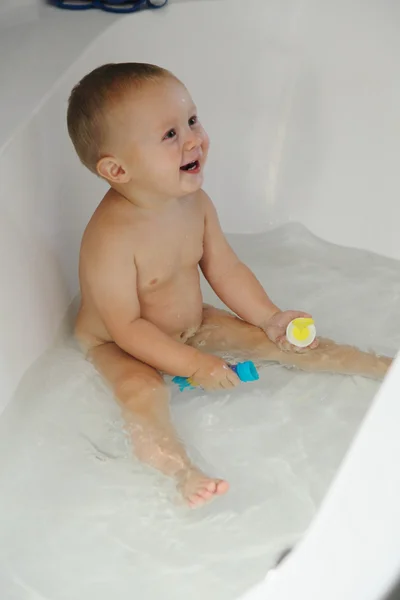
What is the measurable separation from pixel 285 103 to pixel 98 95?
0.60 m

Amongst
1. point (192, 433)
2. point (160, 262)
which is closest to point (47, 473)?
point (192, 433)

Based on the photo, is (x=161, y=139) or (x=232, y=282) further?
(x=232, y=282)

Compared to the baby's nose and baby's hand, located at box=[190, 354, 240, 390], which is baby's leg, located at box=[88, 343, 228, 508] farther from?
the baby's nose

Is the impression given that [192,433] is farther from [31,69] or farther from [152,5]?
[152,5]

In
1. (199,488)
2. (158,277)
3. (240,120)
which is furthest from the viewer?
(240,120)

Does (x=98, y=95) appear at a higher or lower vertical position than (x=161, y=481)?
higher

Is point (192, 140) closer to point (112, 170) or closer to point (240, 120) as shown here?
point (112, 170)

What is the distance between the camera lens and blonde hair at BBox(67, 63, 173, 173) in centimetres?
102

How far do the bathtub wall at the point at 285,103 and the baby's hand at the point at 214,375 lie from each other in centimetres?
31

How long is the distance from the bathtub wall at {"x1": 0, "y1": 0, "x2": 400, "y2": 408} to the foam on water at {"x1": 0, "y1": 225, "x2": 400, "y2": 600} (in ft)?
0.83

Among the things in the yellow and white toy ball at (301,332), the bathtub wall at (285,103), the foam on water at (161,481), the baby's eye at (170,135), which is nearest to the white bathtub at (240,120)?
the bathtub wall at (285,103)

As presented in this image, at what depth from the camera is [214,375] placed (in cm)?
108

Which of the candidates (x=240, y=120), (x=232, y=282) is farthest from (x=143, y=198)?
(x=240, y=120)

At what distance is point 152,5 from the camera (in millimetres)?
1454
